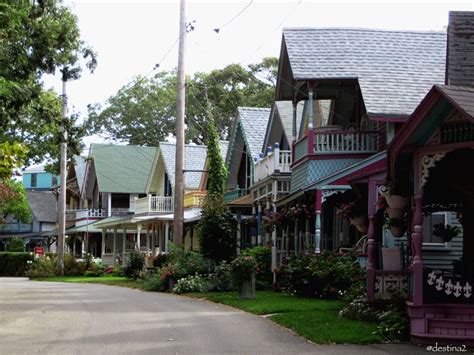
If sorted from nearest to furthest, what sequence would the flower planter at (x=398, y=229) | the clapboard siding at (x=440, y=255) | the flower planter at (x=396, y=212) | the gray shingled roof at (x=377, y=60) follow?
the flower planter at (x=396, y=212)
the flower planter at (x=398, y=229)
the clapboard siding at (x=440, y=255)
the gray shingled roof at (x=377, y=60)

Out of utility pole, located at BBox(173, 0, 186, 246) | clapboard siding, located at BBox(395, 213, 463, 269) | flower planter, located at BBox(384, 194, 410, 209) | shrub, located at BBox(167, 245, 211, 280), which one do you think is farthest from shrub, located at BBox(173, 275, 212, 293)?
flower planter, located at BBox(384, 194, 410, 209)

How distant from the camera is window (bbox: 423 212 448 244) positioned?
Result: 72.8 ft

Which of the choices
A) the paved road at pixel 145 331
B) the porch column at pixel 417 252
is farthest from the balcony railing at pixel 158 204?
the porch column at pixel 417 252

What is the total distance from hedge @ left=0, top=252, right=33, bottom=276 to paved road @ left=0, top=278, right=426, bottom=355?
36282 mm

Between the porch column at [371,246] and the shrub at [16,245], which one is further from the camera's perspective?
the shrub at [16,245]

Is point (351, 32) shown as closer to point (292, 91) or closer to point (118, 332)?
point (292, 91)

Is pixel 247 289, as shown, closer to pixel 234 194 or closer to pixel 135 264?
pixel 135 264

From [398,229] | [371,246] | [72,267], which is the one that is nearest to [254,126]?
[72,267]

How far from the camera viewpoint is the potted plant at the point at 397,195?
1474cm

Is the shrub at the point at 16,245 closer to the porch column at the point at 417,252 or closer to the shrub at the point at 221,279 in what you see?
the shrub at the point at 221,279

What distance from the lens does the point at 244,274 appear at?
21.6 m

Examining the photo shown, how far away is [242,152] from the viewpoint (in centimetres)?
4050

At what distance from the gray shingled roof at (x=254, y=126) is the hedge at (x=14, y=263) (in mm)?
23788

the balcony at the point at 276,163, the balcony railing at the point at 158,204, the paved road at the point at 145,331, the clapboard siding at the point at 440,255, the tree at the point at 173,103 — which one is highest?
the tree at the point at 173,103
